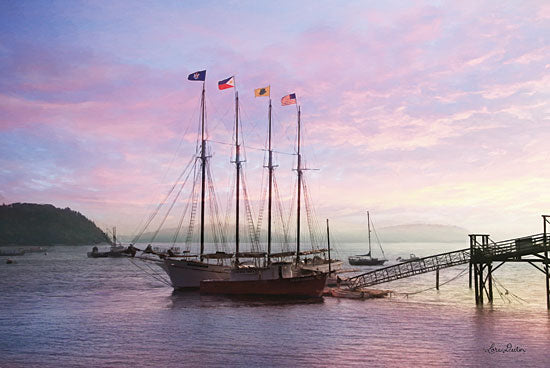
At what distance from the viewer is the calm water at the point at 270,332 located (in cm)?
2333

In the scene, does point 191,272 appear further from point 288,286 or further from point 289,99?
point 289,99

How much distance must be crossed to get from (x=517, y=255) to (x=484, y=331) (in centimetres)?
1236

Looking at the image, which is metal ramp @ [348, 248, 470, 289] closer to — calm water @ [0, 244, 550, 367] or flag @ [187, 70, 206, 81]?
calm water @ [0, 244, 550, 367]

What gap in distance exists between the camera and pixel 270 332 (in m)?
30.1

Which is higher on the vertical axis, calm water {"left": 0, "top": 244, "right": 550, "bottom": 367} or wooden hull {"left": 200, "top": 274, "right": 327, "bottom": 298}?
wooden hull {"left": 200, "top": 274, "right": 327, "bottom": 298}

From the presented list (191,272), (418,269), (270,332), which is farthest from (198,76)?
(418,269)

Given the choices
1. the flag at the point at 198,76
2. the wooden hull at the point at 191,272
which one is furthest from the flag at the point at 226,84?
the wooden hull at the point at 191,272

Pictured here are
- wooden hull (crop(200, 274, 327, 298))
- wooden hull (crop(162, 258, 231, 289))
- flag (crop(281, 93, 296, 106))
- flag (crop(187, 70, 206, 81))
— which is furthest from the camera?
flag (crop(281, 93, 296, 106))

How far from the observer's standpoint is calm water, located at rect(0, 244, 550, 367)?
76.5ft

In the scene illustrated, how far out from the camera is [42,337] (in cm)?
2955

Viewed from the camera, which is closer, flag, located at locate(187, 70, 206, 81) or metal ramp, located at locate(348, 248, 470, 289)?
metal ramp, located at locate(348, 248, 470, 289)

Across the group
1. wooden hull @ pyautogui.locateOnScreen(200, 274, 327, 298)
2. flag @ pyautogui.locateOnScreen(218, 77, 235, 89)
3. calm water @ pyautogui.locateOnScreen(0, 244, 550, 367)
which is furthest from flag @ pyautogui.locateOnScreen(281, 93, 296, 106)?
calm water @ pyautogui.locateOnScreen(0, 244, 550, 367)

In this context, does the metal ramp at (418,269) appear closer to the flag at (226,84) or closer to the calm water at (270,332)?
the calm water at (270,332)

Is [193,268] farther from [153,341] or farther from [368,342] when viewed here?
[368,342]
